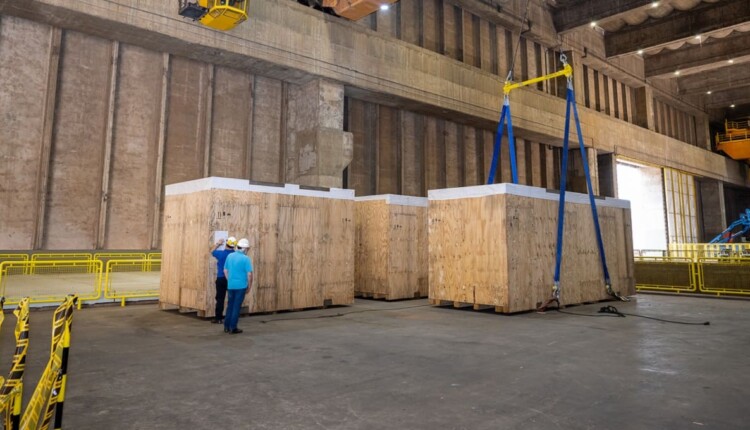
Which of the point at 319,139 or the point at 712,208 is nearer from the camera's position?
the point at 319,139

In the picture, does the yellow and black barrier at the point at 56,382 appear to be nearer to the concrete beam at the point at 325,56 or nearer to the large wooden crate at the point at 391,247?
the large wooden crate at the point at 391,247

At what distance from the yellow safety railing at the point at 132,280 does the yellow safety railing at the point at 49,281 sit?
332 millimetres

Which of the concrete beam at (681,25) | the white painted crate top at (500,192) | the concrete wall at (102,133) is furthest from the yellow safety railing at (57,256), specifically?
the concrete beam at (681,25)

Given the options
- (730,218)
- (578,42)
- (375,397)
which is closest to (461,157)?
(578,42)

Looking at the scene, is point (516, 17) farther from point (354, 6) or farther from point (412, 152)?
point (354, 6)

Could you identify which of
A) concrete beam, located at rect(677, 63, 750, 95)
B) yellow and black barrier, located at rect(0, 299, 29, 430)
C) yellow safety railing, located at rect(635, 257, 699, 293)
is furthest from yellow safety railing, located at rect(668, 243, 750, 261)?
yellow and black barrier, located at rect(0, 299, 29, 430)

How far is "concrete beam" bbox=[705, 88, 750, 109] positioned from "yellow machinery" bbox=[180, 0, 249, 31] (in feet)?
127

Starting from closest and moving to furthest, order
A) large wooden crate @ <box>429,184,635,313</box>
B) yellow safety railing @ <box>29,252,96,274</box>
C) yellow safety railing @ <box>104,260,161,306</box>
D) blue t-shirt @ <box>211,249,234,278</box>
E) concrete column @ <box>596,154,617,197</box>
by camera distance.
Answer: blue t-shirt @ <box>211,249,234,278</box>
large wooden crate @ <box>429,184,635,313</box>
yellow safety railing @ <box>104,260,161,306</box>
yellow safety railing @ <box>29,252,96,274</box>
concrete column @ <box>596,154,617,197</box>

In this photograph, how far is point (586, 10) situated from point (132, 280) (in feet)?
82.1

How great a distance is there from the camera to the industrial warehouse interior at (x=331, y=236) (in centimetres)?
440

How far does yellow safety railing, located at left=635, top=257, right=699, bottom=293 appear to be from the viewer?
1514 centimetres

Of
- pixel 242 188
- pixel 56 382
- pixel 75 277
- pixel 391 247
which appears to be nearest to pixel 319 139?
pixel 391 247

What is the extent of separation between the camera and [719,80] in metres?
33.1

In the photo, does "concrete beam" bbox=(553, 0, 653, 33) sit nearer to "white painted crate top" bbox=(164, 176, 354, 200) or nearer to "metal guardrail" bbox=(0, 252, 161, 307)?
"white painted crate top" bbox=(164, 176, 354, 200)
